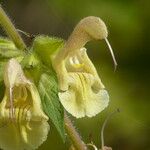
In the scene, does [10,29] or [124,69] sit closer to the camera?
[10,29]

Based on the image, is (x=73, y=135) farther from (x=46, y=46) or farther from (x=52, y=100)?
(x=46, y=46)

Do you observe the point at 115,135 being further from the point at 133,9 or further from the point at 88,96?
the point at 88,96

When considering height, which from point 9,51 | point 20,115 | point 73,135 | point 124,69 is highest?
point 9,51

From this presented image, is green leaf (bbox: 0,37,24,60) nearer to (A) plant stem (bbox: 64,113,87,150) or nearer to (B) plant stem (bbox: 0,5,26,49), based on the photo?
(B) plant stem (bbox: 0,5,26,49)

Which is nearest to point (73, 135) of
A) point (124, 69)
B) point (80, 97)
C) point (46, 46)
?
point (80, 97)

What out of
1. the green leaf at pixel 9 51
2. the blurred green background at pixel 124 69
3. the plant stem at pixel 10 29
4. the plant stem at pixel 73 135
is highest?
the plant stem at pixel 10 29

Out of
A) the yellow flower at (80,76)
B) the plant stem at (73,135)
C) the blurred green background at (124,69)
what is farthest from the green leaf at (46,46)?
the blurred green background at (124,69)

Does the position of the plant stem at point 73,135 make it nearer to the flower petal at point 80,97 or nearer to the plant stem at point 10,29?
the flower petal at point 80,97
